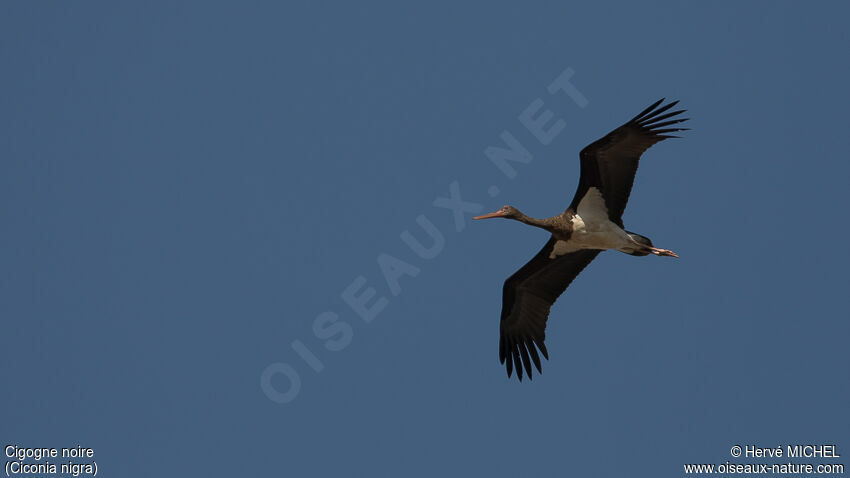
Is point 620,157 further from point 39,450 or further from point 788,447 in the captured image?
point 39,450

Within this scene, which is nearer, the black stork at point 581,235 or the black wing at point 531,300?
the black stork at point 581,235

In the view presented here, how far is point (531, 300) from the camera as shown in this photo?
24.6 m

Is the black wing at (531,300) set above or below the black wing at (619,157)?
below

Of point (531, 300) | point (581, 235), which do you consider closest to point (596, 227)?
point (581, 235)

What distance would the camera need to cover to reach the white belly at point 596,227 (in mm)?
22953

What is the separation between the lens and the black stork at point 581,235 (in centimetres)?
2230

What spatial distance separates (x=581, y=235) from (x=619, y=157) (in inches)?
65.8

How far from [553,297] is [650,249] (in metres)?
2.37

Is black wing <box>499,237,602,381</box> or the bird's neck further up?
the bird's neck

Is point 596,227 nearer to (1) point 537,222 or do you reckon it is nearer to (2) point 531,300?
(1) point 537,222

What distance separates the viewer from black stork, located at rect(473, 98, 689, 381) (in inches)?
878

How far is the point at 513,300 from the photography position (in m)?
24.7

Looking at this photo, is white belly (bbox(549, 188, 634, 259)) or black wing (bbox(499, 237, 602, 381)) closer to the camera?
white belly (bbox(549, 188, 634, 259))

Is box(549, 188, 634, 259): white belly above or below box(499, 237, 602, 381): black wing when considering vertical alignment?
above
